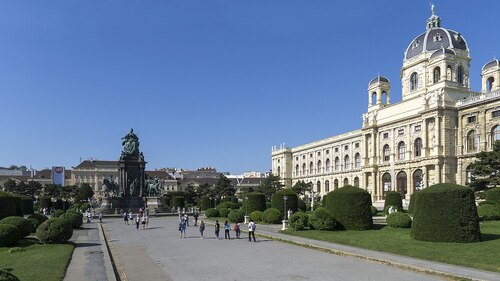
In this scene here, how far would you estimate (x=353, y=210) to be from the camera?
3491 cm

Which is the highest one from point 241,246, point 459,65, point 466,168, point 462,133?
point 459,65

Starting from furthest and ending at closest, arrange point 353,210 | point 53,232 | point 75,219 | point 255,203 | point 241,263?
point 255,203
point 75,219
point 353,210
point 53,232
point 241,263

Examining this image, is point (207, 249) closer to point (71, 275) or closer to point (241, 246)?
point (241, 246)

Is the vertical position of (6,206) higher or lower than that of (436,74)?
lower

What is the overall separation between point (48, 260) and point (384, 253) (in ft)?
51.6

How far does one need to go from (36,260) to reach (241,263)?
9.00 m

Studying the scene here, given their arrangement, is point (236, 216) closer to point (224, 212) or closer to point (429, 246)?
point (224, 212)

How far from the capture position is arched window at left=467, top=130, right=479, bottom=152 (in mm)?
74031

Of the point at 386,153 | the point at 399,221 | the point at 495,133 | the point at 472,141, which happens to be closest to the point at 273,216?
the point at 399,221

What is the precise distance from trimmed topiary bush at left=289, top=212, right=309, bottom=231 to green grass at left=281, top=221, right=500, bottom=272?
6.40 ft

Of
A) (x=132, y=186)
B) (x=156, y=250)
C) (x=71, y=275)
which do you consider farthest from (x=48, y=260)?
(x=132, y=186)

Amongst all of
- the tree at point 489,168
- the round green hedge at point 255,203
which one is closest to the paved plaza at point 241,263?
the round green hedge at point 255,203

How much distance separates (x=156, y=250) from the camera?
2677 centimetres

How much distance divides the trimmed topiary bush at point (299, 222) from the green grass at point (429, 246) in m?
1.95
